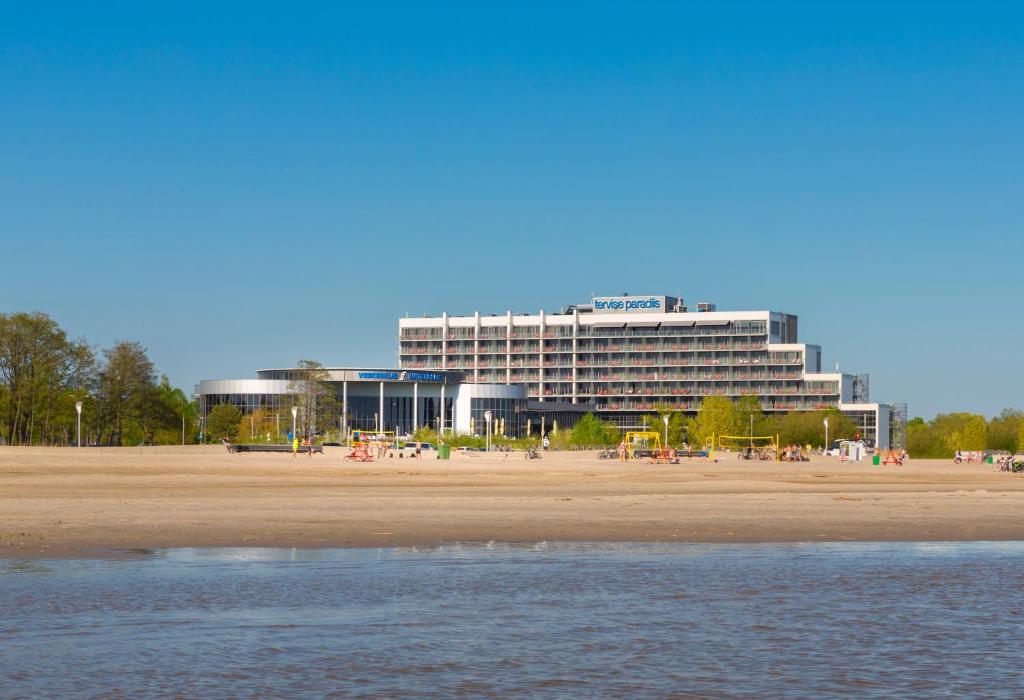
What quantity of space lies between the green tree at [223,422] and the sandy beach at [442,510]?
97.2 meters

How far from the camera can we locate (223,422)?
160375mm

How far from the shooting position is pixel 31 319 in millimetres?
116875

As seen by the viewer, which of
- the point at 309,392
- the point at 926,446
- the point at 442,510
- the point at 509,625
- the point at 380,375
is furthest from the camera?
the point at 926,446

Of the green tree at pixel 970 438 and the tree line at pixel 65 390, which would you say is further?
the green tree at pixel 970 438

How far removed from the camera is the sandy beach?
94.1 feet

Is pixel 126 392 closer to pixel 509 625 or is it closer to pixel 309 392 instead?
pixel 309 392

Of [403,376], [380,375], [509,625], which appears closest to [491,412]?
[403,376]

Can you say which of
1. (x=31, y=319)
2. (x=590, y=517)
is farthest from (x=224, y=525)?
(x=31, y=319)

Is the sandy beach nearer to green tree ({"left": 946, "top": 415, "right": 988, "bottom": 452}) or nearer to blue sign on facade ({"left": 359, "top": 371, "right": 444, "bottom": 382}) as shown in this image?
blue sign on facade ({"left": 359, "top": 371, "right": 444, "bottom": 382})

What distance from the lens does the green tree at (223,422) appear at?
15825 centimetres

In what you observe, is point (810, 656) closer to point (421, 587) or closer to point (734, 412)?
point (421, 587)

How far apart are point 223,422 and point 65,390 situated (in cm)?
4017

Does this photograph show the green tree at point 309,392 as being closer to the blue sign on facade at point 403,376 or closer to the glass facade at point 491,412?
the blue sign on facade at point 403,376

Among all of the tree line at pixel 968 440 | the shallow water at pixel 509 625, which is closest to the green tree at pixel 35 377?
the shallow water at pixel 509 625
